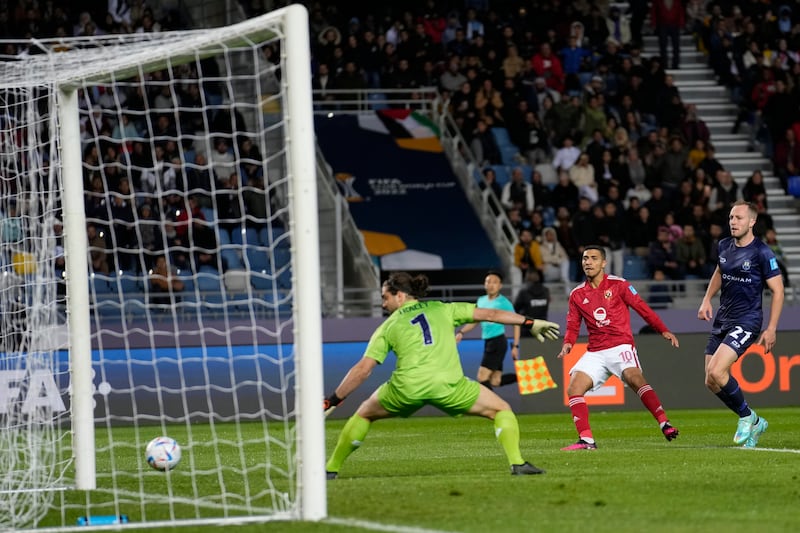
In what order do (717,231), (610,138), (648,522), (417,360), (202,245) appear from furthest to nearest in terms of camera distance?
(610,138) < (717,231) < (202,245) < (417,360) < (648,522)

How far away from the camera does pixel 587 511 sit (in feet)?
25.1

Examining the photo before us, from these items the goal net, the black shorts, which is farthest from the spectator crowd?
the goal net

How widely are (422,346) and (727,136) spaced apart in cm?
2059

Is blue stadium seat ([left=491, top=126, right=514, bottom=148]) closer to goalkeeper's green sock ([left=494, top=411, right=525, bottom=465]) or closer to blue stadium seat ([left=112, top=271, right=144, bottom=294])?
blue stadium seat ([left=112, top=271, right=144, bottom=294])

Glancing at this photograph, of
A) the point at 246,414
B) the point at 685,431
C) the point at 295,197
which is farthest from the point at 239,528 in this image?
the point at 246,414

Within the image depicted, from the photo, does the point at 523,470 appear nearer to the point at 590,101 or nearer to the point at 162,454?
the point at 162,454

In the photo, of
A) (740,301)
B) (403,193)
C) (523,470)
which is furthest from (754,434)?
(403,193)

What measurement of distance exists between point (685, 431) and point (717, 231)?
372 inches

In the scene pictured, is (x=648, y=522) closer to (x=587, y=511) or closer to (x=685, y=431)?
(x=587, y=511)

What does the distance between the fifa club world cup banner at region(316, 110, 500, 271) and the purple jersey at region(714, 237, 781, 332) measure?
12.1 metres

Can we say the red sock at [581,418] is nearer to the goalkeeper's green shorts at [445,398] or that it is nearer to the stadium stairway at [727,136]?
the goalkeeper's green shorts at [445,398]

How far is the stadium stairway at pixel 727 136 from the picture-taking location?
86.9 ft

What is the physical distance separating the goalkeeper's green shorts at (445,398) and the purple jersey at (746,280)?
141 inches

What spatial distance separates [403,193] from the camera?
2638 centimetres
